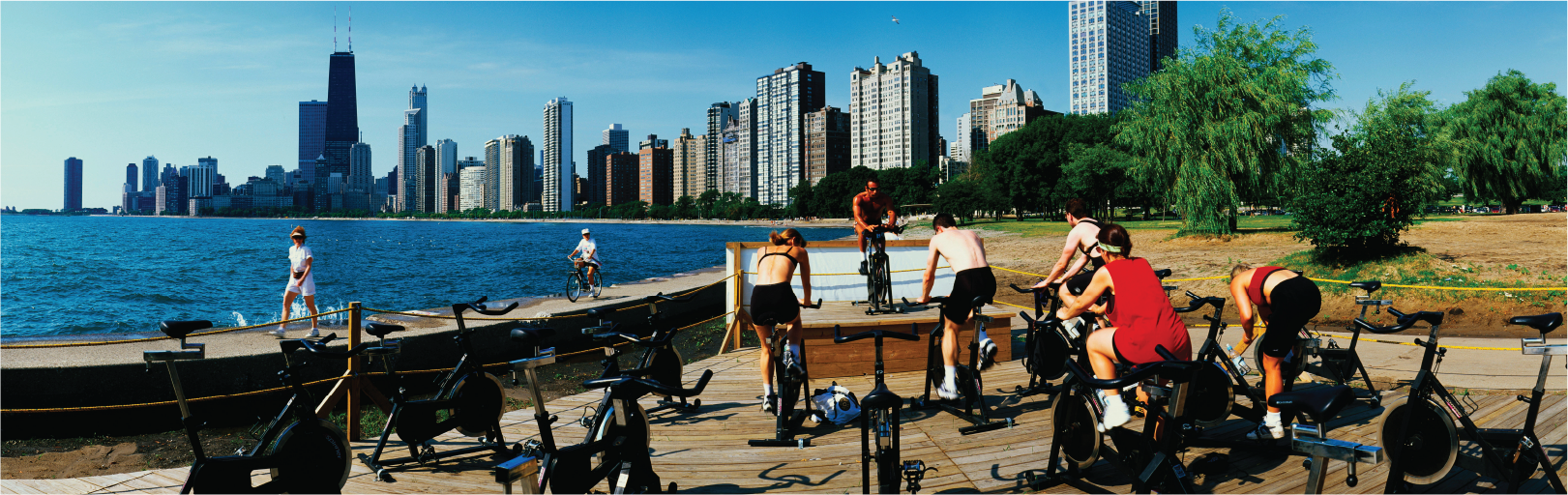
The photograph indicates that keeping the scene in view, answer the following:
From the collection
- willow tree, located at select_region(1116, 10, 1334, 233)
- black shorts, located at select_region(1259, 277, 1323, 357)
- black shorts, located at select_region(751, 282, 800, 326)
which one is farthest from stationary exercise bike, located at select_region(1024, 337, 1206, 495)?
willow tree, located at select_region(1116, 10, 1334, 233)

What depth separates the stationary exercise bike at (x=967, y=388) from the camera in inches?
242

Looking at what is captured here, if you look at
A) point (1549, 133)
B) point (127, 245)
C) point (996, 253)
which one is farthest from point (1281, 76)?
point (127, 245)

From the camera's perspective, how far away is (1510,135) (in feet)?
136

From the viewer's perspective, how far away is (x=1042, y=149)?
241 ft

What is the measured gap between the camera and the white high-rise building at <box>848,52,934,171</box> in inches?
7426

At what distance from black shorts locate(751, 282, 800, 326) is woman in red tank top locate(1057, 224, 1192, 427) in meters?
2.38

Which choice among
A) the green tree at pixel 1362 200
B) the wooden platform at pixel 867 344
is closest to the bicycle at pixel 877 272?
the wooden platform at pixel 867 344

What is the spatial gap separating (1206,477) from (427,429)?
522 centimetres

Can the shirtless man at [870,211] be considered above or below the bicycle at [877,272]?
above

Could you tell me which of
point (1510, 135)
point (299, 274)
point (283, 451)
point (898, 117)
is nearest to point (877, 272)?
point (283, 451)

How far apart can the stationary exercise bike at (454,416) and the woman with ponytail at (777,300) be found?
6.71 ft

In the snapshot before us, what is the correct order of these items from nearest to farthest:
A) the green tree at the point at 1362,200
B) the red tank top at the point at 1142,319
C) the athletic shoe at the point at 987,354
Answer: the red tank top at the point at 1142,319 < the athletic shoe at the point at 987,354 < the green tree at the point at 1362,200

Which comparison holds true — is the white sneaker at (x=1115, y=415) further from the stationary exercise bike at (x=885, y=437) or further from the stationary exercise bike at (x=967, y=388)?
the stationary exercise bike at (x=967, y=388)

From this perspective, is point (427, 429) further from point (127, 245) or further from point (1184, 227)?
point (127, 245)
